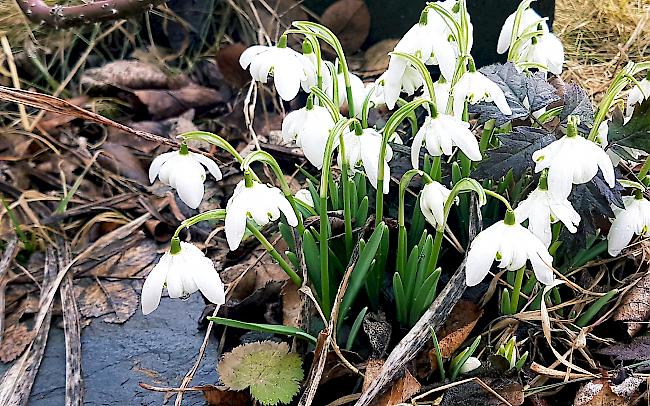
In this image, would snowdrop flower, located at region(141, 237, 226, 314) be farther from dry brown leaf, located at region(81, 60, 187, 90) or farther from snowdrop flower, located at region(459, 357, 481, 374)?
dry brown leaf, located at region(81, 60, 187, 90)

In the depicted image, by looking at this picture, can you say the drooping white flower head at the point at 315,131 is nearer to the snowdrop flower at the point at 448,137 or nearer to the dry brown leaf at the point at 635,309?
the snowdrop flower at the point at 448,137

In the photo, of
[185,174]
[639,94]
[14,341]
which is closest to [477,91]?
[639,94]

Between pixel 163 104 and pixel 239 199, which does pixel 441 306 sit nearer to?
pixel 239 199

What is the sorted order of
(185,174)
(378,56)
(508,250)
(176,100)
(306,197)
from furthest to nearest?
(378,56) < (176,100) < (306,197) < (185,174) < (508,250)

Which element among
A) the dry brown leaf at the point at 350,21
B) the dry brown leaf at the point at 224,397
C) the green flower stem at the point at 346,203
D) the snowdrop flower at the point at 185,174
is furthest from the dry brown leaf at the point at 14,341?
the dry brown leaf at the point at 350,21

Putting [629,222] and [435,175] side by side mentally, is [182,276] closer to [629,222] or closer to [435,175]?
[435,175]

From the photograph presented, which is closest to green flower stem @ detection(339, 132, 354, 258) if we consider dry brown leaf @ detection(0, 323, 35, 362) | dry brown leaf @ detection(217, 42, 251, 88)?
dry brown leaf @ detection(0, 323, 35, 362)

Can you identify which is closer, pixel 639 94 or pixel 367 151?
pixel 367 151
